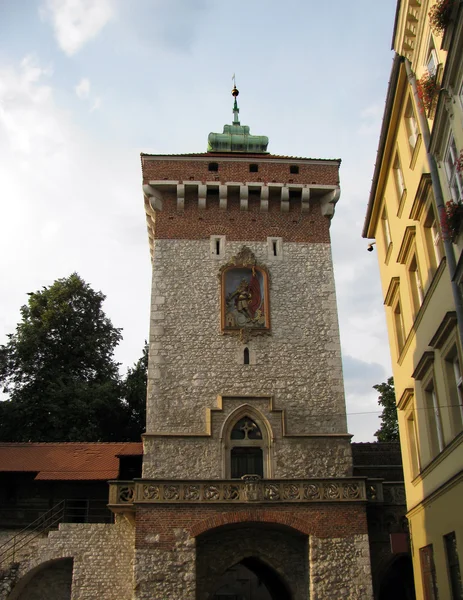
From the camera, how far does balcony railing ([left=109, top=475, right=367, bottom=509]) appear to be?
1769cm

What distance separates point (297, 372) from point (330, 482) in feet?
12.1

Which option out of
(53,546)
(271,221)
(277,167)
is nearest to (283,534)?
(53,546)

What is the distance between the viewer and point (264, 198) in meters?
23.0

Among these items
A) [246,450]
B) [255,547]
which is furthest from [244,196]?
[255,547]

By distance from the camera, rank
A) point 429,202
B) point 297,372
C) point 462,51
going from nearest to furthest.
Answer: point 462,51 → point 429,202 → point 297,372

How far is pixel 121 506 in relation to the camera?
698 inches

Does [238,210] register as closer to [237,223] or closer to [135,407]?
[237,223]

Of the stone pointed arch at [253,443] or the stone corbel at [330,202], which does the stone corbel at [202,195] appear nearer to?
the stone corbel at [330,202]

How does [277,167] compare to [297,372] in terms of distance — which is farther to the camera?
[277,167]

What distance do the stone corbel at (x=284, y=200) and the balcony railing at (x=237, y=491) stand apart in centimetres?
959

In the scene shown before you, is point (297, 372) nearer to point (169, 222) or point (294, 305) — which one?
point (294, 305)

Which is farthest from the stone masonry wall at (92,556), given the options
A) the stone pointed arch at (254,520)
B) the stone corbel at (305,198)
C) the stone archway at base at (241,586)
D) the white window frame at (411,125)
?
the white window frame at (411,125)

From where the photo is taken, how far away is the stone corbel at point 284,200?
2297 cm

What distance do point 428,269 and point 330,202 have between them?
38.0ft
